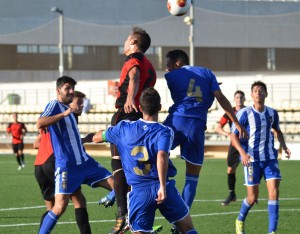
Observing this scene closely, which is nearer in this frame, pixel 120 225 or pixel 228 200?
pixel 120 225

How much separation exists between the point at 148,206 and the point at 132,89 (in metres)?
1.89

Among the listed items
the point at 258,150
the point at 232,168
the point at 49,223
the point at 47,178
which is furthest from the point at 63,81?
the point at 232,168

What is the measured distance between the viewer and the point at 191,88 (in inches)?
404

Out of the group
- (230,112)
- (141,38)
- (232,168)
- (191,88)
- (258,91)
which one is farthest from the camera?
(232,168)

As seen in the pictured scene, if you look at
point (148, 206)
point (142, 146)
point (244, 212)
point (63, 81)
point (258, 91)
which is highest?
point (63, 81)

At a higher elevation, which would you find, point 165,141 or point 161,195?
point 165,141

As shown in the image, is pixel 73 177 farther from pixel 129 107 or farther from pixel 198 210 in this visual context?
pixel 198 210

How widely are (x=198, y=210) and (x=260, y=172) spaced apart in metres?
3.21

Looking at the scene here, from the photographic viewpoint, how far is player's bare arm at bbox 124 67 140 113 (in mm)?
9250

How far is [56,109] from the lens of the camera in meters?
9.37

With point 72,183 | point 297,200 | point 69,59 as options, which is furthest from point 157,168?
point 69,59

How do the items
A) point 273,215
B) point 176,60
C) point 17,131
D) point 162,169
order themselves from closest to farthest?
point 162,169 → point 176,60 → point 273,215 → point 17,131

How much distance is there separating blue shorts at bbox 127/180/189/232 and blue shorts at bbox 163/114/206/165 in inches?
89.0

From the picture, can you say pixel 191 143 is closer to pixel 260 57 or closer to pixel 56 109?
pixel 56 109
